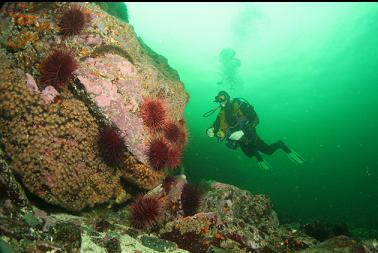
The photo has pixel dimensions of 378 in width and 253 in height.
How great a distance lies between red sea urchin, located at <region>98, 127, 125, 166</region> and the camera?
18.7 ft

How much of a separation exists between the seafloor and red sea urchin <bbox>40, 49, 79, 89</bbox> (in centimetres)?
2

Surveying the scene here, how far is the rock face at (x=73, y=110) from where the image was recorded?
17.2ft

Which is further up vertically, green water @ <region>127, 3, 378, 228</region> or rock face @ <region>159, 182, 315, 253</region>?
green water @ <region>127, 3, 378, 228</region>

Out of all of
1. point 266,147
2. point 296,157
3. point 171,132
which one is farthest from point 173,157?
point 296,157

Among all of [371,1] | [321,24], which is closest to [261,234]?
[371,1]

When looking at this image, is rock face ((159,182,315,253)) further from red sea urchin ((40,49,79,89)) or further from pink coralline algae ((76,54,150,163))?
red sea urchin ((40,49,79,89))

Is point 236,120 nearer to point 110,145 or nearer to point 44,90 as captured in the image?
point 110,145

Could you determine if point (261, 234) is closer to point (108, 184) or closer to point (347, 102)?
point (108, 184)

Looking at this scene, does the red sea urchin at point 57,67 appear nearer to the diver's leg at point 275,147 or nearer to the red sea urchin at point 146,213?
the red sea urchin at point 146,213

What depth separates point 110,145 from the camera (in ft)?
18.8

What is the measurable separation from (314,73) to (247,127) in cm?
7619

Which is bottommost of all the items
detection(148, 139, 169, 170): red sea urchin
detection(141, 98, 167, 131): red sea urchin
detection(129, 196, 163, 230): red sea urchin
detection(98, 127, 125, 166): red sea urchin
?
detection(129, 196, 163, 230): red sea urchin

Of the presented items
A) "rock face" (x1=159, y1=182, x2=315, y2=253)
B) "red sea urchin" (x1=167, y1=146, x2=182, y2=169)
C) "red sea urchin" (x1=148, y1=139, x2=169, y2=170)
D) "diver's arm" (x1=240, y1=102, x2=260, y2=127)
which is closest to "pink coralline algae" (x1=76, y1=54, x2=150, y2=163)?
"red sea urchin" (x1=148, y1=139, x2=169, y2=170)

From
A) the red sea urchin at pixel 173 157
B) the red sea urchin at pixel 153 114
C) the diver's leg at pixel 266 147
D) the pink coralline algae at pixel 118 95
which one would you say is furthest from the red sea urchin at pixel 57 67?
the diver's leg at pixel 266 147
